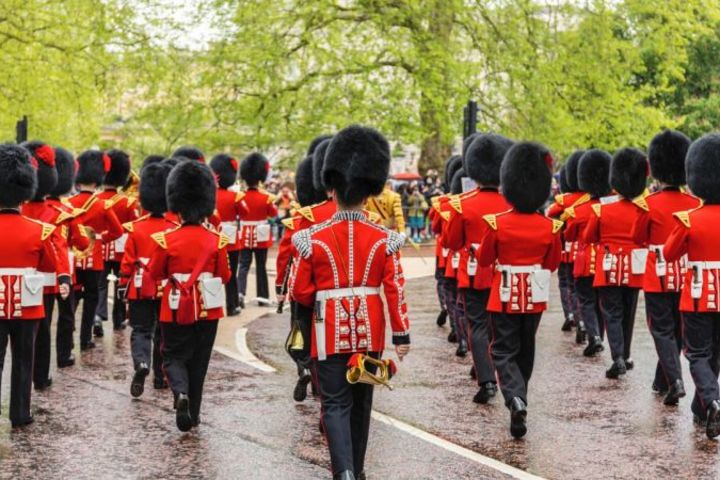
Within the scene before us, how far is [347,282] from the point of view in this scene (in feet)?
21.0

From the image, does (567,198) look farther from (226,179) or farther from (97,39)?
(97,39)

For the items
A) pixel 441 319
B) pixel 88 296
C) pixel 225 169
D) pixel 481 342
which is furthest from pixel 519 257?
pixel 225 169

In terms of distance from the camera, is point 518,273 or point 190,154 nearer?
point 518,273

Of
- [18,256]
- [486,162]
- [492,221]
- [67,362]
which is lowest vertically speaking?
[67,362]

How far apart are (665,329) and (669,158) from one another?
138 cm

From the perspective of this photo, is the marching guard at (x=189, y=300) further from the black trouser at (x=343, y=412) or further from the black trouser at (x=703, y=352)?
the black trouser at (x=703, y=352)

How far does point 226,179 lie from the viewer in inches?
588

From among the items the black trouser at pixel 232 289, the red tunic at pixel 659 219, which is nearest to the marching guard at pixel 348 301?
the red tunic at pixel 659 219

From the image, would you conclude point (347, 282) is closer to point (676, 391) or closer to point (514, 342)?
point (514, 342)

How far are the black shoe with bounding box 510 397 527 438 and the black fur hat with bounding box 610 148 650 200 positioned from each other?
313 centimetres

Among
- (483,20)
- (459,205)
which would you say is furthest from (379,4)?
(459,205)

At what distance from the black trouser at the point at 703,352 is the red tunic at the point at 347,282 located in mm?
2494

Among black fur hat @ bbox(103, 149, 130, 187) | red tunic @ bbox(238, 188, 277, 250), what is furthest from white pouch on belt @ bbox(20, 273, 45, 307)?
red tunic @ bbox(238, 188, 277, 250)

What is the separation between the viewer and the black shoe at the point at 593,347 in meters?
11.6
